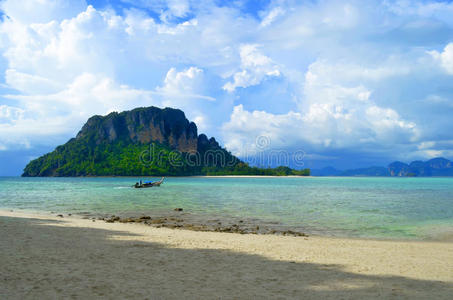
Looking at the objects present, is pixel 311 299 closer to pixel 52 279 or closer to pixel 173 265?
pixel 173 265

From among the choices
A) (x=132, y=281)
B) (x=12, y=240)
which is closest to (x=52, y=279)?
(x=132, y=281)

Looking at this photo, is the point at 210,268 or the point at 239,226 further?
the point at 239,226

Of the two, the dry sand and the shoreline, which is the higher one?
the dry sand

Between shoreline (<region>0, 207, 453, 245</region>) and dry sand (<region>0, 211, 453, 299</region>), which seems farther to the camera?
shoreline (<region>0, 207, 453, 245</region>)

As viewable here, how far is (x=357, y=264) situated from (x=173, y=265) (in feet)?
19.8

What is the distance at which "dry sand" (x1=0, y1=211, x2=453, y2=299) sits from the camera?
771cm

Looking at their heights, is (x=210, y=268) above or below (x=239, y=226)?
above

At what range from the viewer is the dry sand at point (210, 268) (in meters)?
7.71

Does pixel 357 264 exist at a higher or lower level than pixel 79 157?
lower

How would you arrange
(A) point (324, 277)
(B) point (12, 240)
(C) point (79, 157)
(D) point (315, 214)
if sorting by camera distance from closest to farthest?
1. (A) point (324, 277)
2. (B) point (12, 240)
3. (D) point (315, 214)
4. (C) point (79, 157)

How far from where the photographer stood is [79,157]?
197 m

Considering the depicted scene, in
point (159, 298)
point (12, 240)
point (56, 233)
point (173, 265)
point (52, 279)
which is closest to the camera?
point (159, 298)

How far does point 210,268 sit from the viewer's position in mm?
9898

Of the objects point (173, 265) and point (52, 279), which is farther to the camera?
point (173, 265)
